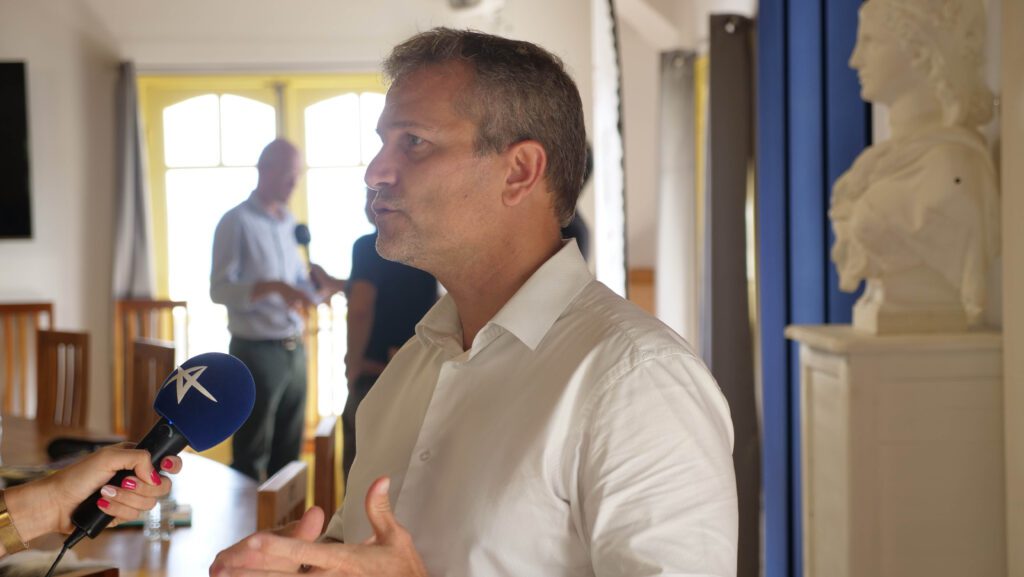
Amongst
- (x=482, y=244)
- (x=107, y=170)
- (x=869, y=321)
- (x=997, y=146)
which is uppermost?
(x=107, y=170)

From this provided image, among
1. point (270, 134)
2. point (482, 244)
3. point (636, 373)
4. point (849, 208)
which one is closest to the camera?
point (636, 373)

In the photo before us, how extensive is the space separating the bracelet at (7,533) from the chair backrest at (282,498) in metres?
0.33

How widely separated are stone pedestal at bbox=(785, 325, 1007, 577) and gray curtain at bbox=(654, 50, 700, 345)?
10.3 feet

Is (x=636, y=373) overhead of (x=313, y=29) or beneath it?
beneath

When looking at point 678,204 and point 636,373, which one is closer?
point 636,373

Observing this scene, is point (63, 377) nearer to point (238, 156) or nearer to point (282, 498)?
point (282, 498)

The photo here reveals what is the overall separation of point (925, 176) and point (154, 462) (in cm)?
A: 152

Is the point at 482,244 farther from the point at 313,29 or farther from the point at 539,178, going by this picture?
the point at 313,29

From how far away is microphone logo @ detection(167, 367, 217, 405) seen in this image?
1305 millimetres

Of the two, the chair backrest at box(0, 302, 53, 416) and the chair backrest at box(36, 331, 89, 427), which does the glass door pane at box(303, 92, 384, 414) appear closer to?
the chair backrest at box(0, 302, 53, 416)

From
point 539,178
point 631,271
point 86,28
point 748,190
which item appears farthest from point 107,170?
point 539,178

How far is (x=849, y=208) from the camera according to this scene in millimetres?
2271

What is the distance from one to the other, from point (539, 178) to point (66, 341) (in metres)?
3.10

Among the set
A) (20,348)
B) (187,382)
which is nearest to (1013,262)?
(187,382)
